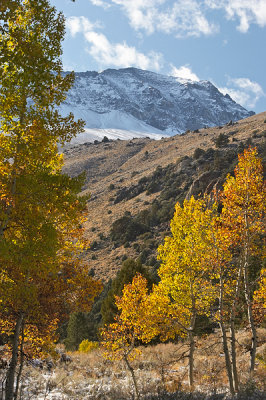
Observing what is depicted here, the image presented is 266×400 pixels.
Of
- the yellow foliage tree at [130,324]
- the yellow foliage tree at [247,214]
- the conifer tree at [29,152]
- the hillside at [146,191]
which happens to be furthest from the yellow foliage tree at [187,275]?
the hillside at [146,191]

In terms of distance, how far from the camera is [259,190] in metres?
8.98

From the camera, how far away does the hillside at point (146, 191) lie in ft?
145

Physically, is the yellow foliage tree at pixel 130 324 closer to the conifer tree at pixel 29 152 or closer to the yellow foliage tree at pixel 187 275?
the yellow foliage tree at pixel 187 275

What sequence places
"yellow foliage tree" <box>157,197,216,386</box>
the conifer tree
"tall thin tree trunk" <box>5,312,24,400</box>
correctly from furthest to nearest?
"yellow foliage tree" <box>157,197,216,386</box>, "tall thin tree trunk" <box>5,312,24,400</box>, the conifer tree

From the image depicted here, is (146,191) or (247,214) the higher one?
(146,191)

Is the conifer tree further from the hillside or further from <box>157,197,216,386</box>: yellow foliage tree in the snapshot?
the hillside

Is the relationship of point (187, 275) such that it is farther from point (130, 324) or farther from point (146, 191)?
point (146, 191)

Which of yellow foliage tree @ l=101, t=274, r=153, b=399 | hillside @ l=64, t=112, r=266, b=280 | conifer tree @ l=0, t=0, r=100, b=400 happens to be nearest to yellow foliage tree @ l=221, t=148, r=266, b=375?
yellow foliage tree @ l=101, t=274, r=153, b=399

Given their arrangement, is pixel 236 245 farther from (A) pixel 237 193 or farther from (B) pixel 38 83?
(B) pixel 38 83

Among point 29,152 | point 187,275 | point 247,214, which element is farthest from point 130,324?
point 29,152

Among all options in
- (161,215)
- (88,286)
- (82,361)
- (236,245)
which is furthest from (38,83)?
(161,215)

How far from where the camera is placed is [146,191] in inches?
2485

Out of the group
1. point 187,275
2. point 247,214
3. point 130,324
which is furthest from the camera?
point 130,324

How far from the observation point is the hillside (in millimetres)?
44281
